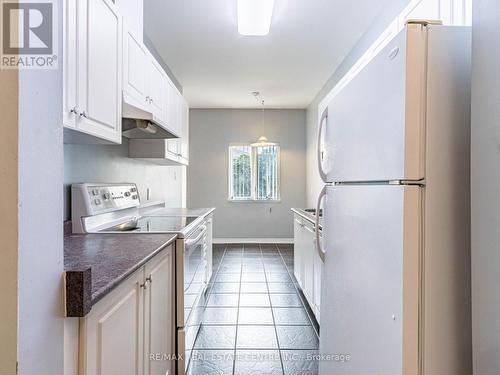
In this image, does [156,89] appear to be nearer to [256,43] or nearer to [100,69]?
[100,69]

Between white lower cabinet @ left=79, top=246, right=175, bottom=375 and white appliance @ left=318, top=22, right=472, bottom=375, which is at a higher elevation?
white appliance @ left=318, top=22, right=472, bottom=375

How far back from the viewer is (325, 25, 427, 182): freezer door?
3.09 ft

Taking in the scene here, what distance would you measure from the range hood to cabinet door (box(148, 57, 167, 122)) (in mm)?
125

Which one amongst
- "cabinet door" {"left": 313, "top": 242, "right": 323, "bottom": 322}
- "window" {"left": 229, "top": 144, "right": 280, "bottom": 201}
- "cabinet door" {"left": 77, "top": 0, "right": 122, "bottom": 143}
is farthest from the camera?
"window" {"left": 229, "top": 144, "right": 280, "bottom": 201}

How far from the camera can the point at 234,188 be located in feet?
20.9

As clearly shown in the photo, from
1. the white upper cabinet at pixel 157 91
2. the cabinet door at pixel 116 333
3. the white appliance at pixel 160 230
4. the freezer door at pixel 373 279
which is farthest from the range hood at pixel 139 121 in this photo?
Answer: the freezer door at pixel 373 279

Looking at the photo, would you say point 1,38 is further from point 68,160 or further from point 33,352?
point 68,160

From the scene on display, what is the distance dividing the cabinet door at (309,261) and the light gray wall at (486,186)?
1.65m

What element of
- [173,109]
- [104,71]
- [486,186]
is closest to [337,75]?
[173,109]

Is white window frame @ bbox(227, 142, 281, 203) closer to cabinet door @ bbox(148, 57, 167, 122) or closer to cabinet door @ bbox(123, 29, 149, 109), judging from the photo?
cabinet door @ bbox(148, 57, 167, 122)

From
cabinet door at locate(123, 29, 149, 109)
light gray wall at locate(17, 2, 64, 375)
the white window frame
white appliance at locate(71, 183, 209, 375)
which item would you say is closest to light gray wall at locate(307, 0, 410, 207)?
the white window frame

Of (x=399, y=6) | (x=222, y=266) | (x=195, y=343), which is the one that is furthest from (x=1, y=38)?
(x=222, y=266)

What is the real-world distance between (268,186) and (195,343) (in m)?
4.28

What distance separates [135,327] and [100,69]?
124 centimetres
